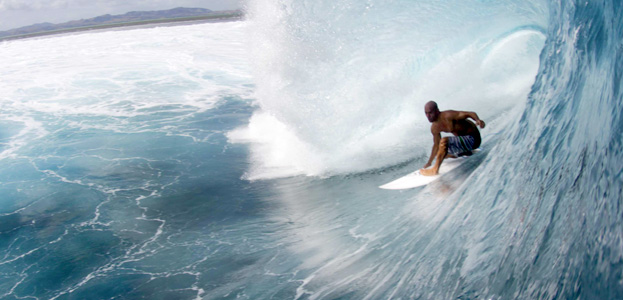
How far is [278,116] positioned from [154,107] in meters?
9.30

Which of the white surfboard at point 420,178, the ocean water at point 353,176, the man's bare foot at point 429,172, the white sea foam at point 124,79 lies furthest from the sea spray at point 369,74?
the white sea foam at point 124,79

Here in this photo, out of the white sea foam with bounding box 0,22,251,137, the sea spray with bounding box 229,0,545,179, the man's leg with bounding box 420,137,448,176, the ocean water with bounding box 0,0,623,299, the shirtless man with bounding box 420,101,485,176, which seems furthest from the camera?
the white sea foam with bounding box 0,22,251,137

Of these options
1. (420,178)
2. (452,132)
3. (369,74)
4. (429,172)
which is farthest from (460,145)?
(369,74)

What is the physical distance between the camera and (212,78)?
23.4 m

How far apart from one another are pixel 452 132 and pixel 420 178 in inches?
33.2

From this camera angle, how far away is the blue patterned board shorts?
7031 mm

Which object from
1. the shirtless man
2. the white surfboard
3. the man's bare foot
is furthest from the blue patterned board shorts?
the man's bare foot

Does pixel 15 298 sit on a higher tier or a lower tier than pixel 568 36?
lower

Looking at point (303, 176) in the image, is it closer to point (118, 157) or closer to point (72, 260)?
point (72, 260)

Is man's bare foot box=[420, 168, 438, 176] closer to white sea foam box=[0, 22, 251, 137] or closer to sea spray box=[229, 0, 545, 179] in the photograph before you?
sea spray box=[229, 0, 545, 179]

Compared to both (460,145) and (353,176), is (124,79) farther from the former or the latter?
(460,145)

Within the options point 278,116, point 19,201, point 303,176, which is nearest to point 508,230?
point 303,176

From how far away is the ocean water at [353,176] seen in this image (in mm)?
4062

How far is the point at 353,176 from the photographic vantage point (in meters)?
8.78
